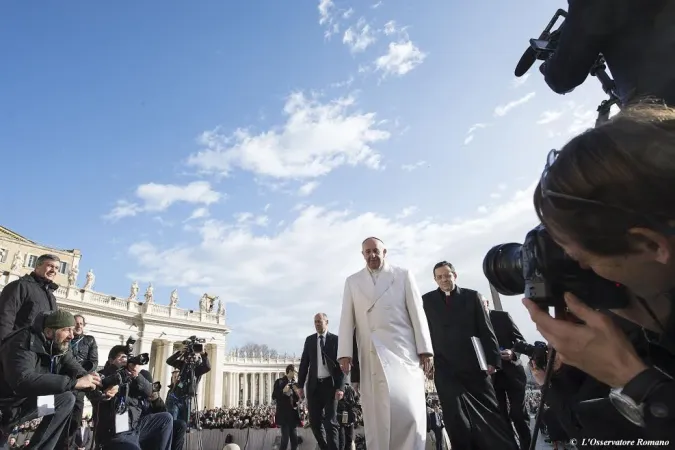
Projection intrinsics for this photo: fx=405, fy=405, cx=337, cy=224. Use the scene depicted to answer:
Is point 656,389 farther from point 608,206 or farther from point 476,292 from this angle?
point 476,292

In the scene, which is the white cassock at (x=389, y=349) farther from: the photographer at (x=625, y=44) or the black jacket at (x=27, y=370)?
the photographer at (x=625, y=44)

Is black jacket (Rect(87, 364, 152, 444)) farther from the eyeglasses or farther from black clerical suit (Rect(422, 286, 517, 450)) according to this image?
the eyeglasses

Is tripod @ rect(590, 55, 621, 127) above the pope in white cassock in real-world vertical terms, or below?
above

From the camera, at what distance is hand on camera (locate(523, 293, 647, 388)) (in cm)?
90

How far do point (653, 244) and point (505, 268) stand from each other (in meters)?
0.42

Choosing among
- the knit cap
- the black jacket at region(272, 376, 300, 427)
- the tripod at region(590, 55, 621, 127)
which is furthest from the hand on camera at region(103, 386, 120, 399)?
the tripod at region(590, 55, 621, 127)

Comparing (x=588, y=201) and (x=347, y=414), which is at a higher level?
(x=588, y=201)

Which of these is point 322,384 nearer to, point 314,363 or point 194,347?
point 314,363

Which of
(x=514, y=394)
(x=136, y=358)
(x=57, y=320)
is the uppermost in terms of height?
(x=57, y=320)

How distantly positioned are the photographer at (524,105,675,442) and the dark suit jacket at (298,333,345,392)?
6.78 m

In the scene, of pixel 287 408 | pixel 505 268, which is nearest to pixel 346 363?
pixel 505 268

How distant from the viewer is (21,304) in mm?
4500

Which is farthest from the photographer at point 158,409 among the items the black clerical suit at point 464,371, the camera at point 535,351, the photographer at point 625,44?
the photographer at point 625,44

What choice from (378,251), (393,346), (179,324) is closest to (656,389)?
(393,346)
